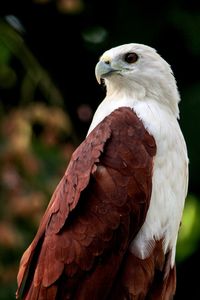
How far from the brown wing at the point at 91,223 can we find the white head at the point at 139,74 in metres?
0.50

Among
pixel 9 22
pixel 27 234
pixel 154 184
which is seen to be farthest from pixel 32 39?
pixel 154 184

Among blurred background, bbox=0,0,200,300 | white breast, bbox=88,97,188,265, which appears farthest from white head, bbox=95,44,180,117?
blurred background, bbox=0,0,200,300

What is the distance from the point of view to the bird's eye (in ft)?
21.5

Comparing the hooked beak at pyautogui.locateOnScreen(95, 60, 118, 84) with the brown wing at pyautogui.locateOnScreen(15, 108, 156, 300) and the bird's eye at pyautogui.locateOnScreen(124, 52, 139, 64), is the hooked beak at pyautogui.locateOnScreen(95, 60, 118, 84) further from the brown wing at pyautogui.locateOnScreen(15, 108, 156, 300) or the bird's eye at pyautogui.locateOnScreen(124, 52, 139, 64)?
the brown wing at pyautogui.locateOnScreen(15, 108, 156, 300)

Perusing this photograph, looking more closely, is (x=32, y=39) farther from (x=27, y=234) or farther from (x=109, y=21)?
(x=27, y=234)

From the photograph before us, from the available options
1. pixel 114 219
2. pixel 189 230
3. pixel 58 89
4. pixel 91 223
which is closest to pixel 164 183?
pixel 114 219

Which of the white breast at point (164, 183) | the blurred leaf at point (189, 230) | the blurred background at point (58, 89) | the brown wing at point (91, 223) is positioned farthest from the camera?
the blurred leaf at point (189, 230)

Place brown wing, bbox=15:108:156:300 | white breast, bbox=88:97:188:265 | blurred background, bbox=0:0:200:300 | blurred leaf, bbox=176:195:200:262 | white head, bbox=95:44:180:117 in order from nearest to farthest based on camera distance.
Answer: brown wing, bbox=15:108:156:300 → white breast, bbox=88:97:188:265 → white head, bbox=95:44:180:117 → blurred background, bbox=0:0:200:300 → blurred leaf, bbox=176:195:200:262

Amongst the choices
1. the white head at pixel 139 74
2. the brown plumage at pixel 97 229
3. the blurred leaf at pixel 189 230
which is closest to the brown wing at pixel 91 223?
the brown plumage at pixel 97 229

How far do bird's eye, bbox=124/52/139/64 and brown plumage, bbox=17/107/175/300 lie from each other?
23.8 inches

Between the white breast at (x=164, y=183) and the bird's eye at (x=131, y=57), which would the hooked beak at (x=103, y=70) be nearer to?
the bird's eye at (x=131, y=57)

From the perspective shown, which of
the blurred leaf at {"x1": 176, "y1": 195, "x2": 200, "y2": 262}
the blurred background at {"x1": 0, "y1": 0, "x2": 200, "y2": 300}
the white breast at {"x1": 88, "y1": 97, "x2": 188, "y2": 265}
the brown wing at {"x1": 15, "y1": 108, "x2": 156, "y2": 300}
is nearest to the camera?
the brown wing at {"x1": 15, "y1": 108, "x2": 156, "y2": 300}

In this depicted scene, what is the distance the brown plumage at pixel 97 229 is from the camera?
5961 millimetres

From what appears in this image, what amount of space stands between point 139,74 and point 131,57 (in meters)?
0.10
